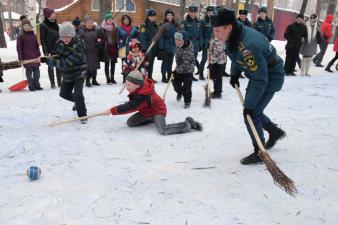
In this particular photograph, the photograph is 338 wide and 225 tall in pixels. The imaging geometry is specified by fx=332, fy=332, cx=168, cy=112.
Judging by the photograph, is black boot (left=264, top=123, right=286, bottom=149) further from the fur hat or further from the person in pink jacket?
the person in pink jacket

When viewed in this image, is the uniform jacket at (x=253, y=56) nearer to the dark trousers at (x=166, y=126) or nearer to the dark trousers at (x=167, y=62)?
the dark trousers at (x=166, y=126)

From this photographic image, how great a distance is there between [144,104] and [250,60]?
2.41 metres

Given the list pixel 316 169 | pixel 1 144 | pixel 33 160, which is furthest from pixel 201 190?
pixel 1 144

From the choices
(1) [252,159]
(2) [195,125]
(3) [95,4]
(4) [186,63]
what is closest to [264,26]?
(4) [186,63]

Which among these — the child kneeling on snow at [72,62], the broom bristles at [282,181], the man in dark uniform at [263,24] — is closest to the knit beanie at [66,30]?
the child kneeling on snow at [72,62]

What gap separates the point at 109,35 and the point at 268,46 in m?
6.39

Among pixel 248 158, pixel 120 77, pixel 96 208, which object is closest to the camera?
pixel 96 208

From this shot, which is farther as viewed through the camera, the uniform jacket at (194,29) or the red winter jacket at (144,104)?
the uniform jacket at (194,29)

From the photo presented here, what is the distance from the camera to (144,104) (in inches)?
216

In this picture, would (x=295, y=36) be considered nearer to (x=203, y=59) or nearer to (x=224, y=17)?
(x=203, y=59)

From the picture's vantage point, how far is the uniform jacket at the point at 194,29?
31.4ft

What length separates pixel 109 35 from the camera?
9234mm

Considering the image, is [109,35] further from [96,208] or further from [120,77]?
[96,208]

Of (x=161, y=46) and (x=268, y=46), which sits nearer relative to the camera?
(x=268, y=46)
